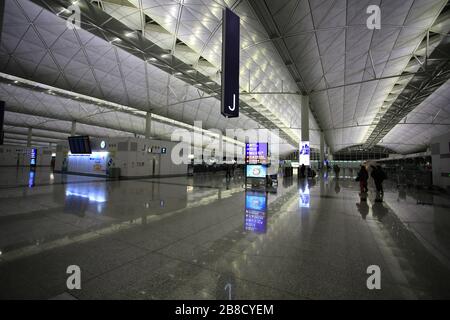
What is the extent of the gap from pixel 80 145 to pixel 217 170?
67.8 ft

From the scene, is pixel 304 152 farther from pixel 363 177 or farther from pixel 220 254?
pixel 220 254

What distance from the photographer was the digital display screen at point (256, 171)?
1305 cm

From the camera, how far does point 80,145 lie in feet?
72.0

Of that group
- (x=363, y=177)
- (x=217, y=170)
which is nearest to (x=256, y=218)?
(x=363, y=177)

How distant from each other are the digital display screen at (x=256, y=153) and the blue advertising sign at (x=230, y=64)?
207 inches

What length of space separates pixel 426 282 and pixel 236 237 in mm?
2978

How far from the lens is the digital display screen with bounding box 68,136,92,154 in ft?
70.5

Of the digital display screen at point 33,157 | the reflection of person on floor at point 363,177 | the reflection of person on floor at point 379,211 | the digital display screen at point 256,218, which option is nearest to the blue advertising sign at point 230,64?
the digital display screen at point 256,218

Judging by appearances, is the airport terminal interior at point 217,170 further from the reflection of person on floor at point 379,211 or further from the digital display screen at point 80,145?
the digital display screen at point 80,145

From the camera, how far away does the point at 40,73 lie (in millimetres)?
19688

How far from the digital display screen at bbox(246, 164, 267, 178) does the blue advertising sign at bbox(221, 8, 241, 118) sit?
5.64 m

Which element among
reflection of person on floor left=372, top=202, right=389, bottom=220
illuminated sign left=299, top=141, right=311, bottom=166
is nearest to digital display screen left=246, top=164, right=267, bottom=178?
reflection of person on floor left=372, top=202, right=389, bottom=220

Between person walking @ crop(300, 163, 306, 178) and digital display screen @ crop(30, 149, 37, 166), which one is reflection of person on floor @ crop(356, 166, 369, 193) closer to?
person walking @ crop(300, 163, 306, 178)

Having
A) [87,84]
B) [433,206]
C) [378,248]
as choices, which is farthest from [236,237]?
[87,84]
